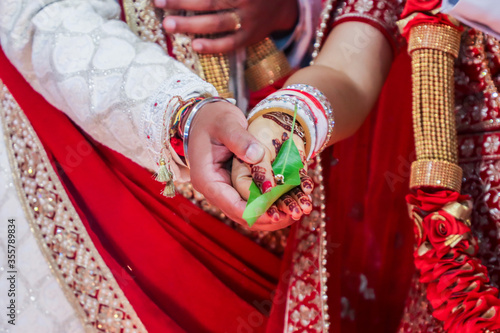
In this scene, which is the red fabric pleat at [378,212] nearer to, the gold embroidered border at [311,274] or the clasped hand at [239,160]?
the gold embroidered border at [311,274]

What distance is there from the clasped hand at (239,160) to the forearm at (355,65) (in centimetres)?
19

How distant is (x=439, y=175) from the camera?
0.72 meters

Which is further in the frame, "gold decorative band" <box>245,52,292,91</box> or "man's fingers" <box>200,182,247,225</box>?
"gold decorative band" <box>245,52,292,91</box>

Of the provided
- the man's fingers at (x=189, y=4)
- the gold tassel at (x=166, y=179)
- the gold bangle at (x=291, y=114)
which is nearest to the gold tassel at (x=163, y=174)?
the gold tassel at (x=166, y=179)

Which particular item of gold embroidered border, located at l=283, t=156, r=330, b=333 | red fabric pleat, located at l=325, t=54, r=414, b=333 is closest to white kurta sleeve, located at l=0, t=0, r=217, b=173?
gold embroidered border, located at l=283, t=156, r=330, b=333

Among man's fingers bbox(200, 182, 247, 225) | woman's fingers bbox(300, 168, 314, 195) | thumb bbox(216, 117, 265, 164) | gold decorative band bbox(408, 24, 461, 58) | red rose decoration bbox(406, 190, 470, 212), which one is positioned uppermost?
gold decorative band bbox(408, 24, 461, 58)

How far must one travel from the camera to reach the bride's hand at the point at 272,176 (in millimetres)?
500

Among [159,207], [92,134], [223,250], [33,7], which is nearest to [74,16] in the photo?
[33,7]

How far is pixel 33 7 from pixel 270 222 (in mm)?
481

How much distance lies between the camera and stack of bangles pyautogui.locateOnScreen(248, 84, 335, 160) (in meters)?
0.64

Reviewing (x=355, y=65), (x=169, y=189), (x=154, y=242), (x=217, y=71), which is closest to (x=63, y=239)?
(x=154, y=242)

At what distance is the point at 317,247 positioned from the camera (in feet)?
2.67

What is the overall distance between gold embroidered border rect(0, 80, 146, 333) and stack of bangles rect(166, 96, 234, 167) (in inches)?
9.0

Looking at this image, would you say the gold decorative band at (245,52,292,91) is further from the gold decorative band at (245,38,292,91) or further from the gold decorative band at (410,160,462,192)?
the gold decorative band at (410,160,462,192)
